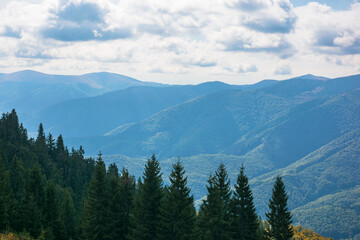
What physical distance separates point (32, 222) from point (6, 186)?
21.7 ft

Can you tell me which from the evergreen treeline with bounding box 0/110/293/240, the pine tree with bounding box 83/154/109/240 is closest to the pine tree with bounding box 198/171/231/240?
the evergreen treeline with bounding box 0/110/293/240

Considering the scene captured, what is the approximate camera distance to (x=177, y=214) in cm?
4222

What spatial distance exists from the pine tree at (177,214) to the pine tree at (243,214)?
693cm

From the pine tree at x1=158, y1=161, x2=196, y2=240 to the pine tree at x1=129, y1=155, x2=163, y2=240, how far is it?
1.64m

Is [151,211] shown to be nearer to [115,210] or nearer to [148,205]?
[148,205]

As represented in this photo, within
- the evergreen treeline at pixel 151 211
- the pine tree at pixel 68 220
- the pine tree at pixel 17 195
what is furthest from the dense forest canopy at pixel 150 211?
the pine tree at pixel 68 220

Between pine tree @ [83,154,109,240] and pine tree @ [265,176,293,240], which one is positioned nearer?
pine tree @ [83,154,109,240]

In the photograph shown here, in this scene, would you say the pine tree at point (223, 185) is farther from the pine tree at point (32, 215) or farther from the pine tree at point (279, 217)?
the pine tree at point (32, 215)

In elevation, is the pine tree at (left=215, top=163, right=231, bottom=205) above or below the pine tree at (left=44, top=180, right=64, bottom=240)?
above

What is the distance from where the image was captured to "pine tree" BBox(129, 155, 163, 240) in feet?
144

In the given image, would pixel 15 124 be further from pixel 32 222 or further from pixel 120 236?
pixel 120 236

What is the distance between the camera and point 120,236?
155ft

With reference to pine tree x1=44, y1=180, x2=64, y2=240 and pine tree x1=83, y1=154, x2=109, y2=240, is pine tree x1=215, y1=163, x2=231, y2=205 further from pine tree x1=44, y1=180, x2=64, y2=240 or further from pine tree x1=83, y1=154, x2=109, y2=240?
pine tree x1=44, y1=180, x2=64, y2=240

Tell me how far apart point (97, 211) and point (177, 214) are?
1043cm
